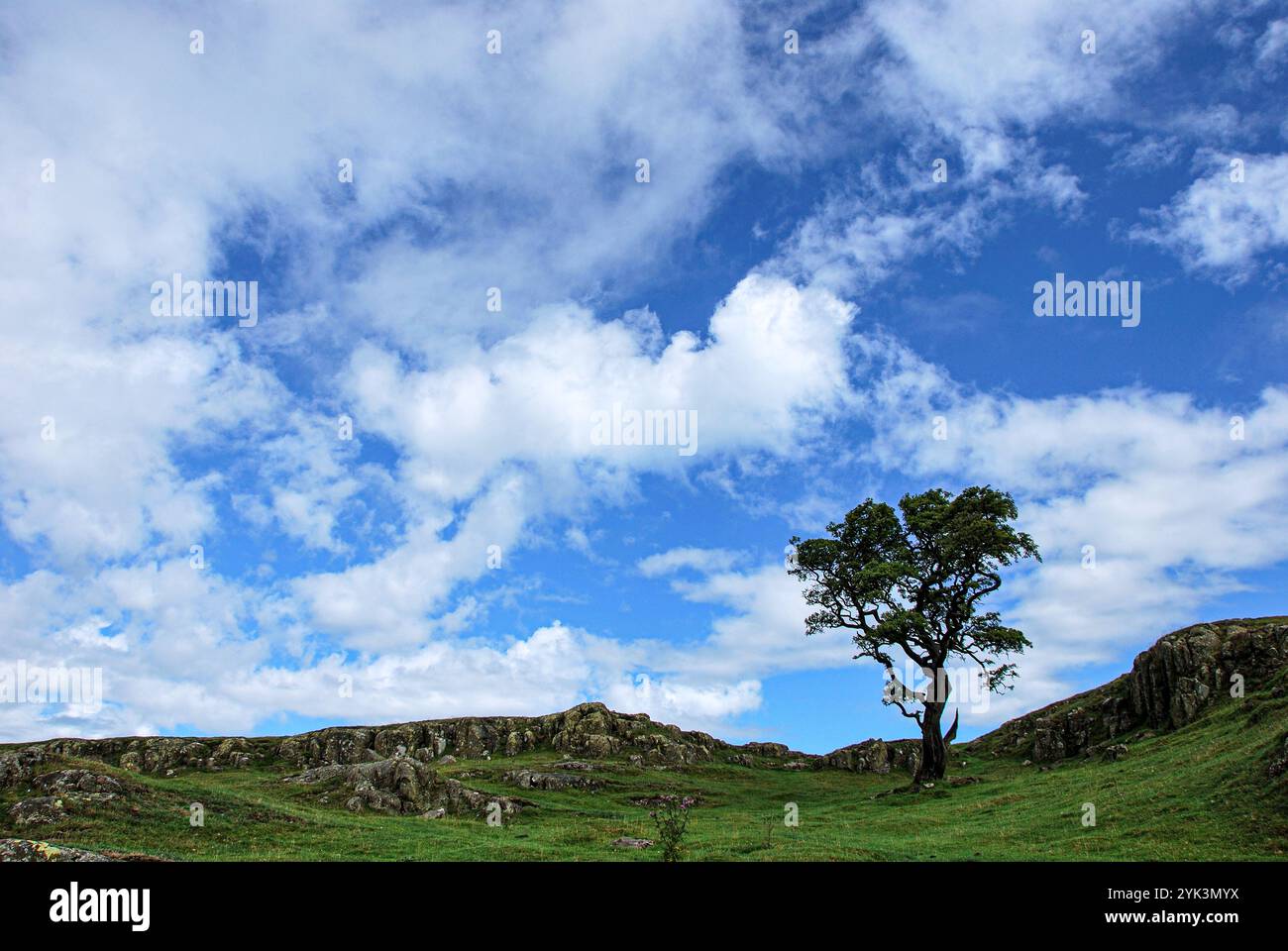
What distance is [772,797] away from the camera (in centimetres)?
6562

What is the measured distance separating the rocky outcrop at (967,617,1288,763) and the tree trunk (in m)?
14.1

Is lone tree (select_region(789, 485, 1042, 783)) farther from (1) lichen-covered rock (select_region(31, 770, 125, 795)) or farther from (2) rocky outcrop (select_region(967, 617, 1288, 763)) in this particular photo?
(1) lichen-covered rock (select_region(31, 770, 125, 795))

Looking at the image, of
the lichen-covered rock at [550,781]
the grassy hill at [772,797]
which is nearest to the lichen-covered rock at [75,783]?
the grassy hill at [772,797]

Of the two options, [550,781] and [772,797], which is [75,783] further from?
[772,797]

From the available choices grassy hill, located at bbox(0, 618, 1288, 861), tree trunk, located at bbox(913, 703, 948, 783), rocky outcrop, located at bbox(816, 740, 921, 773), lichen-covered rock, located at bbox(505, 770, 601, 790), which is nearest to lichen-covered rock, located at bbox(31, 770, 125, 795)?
grassy hill, located at bbox(0, 618, 1288, 861)

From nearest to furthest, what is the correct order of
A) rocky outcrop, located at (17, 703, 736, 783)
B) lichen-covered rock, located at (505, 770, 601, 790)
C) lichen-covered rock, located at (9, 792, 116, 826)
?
lichen-covered rock, located at (9, 792, 116, 826)
lichen-covered rock, located at (505, 770, 601, 790)
rocky outcrop, located at (17, 703, 736, 783)

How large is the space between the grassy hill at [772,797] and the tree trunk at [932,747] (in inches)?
79.7

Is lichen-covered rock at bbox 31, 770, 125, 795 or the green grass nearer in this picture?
the green grass

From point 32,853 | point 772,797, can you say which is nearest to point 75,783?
point 32,853

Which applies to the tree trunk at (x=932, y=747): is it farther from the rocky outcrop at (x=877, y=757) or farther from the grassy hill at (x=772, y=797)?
the rocky outcrop at (x=877, y=757)

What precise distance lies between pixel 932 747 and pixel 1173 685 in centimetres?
2121

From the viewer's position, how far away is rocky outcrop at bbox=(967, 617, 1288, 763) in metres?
56.5
